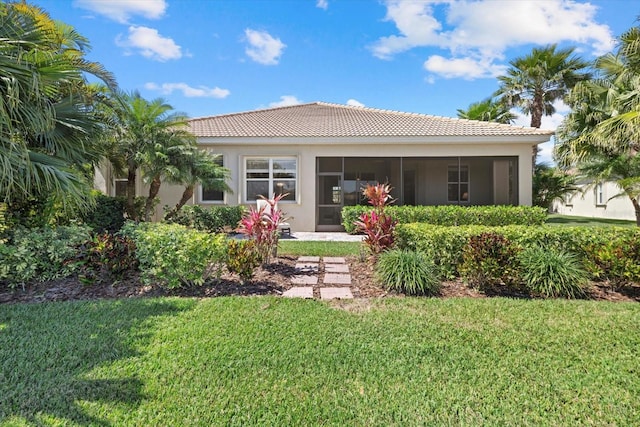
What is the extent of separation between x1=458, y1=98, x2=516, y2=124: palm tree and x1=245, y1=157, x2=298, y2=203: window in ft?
50.3

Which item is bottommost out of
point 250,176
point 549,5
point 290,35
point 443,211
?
point 443,211

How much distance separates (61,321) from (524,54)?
2545cm

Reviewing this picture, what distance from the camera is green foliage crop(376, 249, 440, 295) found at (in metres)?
5.56

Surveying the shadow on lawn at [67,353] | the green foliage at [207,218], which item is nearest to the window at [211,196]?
the green foliage at [207,218]

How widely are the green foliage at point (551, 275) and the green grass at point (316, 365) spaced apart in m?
0.63

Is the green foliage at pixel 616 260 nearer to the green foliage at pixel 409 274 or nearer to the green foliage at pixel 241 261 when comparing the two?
the green foliage at pixel 409 274

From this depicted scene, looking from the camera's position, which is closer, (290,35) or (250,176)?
(290,35)

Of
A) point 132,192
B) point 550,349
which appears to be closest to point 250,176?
point 132,192

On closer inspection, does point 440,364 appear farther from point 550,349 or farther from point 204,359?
point 204,359

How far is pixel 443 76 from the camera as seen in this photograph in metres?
18.1

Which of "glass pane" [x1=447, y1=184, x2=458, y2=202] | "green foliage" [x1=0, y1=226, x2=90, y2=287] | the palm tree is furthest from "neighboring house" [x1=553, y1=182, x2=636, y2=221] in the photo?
"green foliage" [x1=0, y1=226, x2=90, y2=287]

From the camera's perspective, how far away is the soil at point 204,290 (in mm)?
5438

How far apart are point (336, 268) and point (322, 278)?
87 centimetres

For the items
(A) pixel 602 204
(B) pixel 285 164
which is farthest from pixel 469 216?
(A) pixel 602 204
